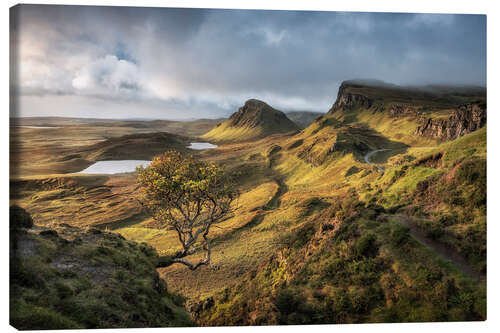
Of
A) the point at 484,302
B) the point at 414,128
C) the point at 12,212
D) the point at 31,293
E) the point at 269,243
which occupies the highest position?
the point at 414,128

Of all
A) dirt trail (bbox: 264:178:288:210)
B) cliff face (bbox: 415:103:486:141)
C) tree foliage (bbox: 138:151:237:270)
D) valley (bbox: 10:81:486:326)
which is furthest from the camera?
dirt trail (bbox: 264:178:288:210)

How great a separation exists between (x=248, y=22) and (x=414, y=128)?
25.2m

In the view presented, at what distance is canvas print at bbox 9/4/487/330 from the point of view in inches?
265

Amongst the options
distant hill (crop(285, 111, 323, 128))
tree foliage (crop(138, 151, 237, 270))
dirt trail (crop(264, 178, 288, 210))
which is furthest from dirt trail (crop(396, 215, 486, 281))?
dirt trail (crop(264, 178, 288, 210))

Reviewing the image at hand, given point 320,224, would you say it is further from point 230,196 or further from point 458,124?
point 458,124

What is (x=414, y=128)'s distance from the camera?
26.1 meters

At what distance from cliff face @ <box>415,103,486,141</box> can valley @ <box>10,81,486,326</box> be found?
0.38 feet

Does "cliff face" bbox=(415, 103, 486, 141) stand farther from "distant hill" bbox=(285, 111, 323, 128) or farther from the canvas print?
"distant hill" bbox=(285, 111, 323, 128)

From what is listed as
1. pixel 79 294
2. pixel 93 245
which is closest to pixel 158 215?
pixel 93 245

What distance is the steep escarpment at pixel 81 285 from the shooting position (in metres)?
6.00

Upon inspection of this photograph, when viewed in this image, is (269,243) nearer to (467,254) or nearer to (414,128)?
(467,254)

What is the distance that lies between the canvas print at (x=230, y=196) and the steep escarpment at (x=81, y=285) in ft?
0.16

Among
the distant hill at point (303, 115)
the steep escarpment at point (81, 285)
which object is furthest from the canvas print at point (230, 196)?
the distant hill at point (303, 115)

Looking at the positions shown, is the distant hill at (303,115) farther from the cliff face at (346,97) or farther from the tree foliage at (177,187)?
the tree foliage at (177,187)
